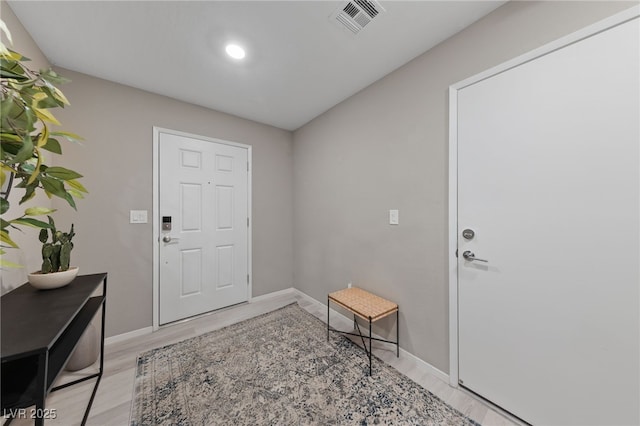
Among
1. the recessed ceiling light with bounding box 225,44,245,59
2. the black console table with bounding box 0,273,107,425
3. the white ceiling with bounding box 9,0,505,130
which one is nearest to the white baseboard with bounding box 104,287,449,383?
the black console table with bounding box 0,273,107,425

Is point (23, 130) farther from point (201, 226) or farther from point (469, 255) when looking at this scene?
point (469, 255)

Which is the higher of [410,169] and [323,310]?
[410,169]

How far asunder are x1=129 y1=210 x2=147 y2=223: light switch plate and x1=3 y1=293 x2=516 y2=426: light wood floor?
44.8 inches

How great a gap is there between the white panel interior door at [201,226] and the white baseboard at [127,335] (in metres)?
0.14

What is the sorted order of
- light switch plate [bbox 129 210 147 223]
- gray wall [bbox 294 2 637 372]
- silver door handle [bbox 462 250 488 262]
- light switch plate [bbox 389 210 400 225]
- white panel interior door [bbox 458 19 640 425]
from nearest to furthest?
white panel interior door [bbox 458 19 640 425] → gray wall [bbox 294 2 637 372] → silver door handle [bbox 462 250 488 262] → light switch plate [bbox 389 210 400 225] → light switch plate [bbox 129 210 147 223]

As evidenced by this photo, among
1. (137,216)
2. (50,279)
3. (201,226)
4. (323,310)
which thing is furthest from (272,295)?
(50,279)

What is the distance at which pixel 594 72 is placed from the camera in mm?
1082

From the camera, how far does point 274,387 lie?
5.13 ft

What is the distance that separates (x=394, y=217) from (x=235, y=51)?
1.84 m

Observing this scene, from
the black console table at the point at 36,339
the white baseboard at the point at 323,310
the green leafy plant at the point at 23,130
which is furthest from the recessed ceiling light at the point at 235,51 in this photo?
the white baseboard at the point at 323,310

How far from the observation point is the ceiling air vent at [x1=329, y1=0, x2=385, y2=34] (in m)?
1.34

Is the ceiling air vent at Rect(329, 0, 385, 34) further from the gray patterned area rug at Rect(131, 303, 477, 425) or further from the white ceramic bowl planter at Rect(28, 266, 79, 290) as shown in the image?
the gray patterned area rug at Rect(131, 303, 477, 425)

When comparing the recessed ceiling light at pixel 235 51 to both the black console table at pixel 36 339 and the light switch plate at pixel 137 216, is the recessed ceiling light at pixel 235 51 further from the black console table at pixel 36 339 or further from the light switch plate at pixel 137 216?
the black console table at pixel 36 339

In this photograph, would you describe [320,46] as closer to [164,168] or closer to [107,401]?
[164,168]
